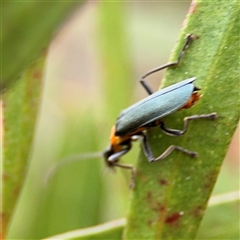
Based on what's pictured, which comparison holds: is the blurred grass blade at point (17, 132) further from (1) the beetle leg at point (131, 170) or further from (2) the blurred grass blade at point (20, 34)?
(2) the blurred grass blade at point (20, 34)

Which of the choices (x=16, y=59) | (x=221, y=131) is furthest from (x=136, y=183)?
(x=16, y=59)

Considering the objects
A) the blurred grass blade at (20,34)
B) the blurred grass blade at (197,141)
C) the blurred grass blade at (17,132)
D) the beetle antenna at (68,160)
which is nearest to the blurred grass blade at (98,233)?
the blurred grass blade at (197,141)

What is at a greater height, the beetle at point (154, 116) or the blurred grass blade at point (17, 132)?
the blurred grass blade at point (17, 132)

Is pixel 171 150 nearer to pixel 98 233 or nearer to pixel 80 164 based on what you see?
pixel 98 233

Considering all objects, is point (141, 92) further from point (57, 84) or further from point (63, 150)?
point (63, 150)

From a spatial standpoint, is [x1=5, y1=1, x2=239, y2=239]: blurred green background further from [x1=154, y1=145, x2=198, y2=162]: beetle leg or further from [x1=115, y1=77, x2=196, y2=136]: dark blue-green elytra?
[x1=154, y1=145, x2=198, y2=162]: beetle leg

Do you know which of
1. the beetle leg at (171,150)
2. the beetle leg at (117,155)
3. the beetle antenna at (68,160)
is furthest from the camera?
the beetle antenna at (68,160)

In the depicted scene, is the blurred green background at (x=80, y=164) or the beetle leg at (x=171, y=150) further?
the blurred green background at (x=80, y=164)
